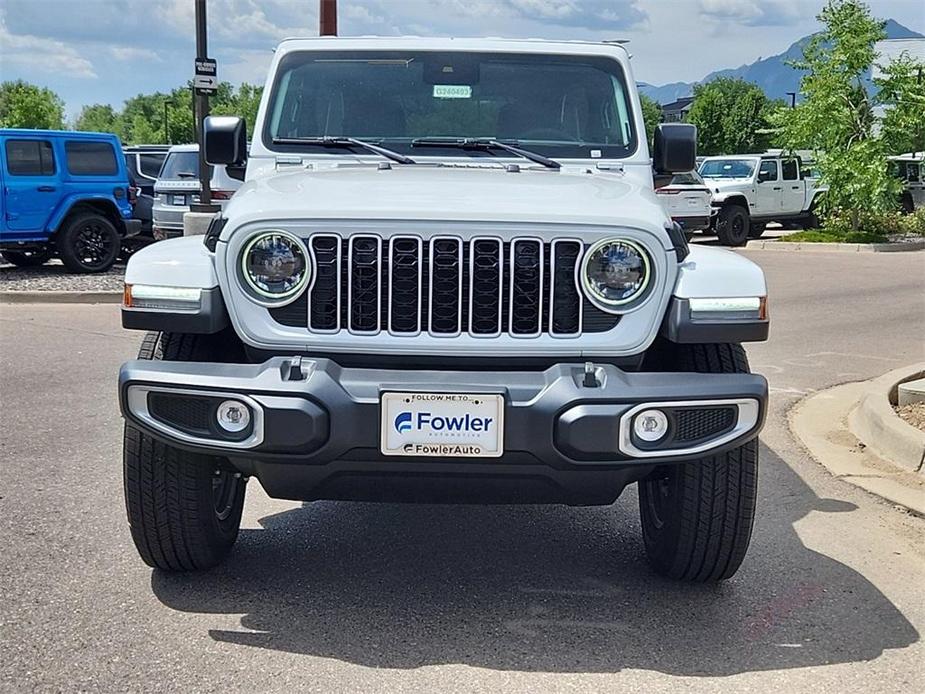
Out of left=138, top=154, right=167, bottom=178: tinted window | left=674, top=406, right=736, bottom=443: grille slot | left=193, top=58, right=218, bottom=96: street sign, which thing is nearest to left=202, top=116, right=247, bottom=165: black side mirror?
left=674, top=406, right=736, bottom=443: grille slot

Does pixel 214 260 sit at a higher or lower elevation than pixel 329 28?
lower

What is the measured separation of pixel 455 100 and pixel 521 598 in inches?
87.8

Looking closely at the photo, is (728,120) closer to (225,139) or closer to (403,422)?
(225,139)

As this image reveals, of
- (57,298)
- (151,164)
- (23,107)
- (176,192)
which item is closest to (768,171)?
(151,164)

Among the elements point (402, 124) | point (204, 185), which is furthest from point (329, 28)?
point (402, 124)

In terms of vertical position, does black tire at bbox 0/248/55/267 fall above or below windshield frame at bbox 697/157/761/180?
below

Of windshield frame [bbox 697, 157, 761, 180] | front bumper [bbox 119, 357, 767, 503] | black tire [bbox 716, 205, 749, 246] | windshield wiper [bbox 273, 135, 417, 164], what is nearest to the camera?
front bumper [bbox 119, 357, 767, 503]

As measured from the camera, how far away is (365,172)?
4215 mm

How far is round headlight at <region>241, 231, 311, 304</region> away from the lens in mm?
3426

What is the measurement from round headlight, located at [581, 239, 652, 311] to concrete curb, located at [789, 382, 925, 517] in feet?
7.77

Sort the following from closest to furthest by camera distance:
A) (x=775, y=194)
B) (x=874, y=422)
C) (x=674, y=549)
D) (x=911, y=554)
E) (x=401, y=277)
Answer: (x=401, y=277)
(x=674, y=549)
(x=911, y=554)
(x=874, y=422)
(x=775, y=194)

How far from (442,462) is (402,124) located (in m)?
2.01

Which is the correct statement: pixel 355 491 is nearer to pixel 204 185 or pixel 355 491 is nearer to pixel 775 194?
pixel 204 185

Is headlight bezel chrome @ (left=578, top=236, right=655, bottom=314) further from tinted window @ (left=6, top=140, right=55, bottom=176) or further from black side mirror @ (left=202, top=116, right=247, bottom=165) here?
tinted window @ (left=6, top=140, right=55, bottom=176)
